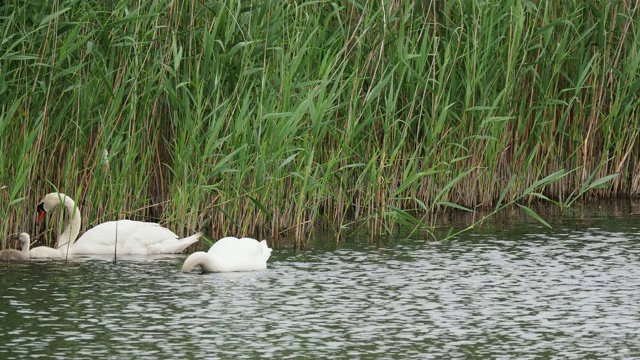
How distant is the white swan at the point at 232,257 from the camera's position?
9.64 metres

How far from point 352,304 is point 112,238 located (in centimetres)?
229

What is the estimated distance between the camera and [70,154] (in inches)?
407

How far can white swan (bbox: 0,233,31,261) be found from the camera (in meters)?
10.0

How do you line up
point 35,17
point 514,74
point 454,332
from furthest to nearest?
point 514,74, point 35,17, point 454,332

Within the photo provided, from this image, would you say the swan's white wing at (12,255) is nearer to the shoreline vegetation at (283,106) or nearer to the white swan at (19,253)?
the white swan at (19,253)

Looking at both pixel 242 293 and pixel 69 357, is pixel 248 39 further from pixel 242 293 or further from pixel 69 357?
pixel 69 357

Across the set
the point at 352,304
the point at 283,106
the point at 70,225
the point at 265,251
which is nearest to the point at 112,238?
the point at 70,225

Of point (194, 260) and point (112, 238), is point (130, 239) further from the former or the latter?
point (194, 260)

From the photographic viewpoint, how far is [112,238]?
33.4ft

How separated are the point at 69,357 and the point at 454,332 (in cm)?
207

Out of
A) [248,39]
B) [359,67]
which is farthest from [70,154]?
[359,67]

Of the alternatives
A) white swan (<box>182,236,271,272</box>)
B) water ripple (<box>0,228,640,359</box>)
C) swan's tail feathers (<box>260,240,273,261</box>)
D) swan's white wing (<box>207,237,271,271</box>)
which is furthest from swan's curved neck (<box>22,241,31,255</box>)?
swan's tail feathers (<box>260,240,273,261</box>)

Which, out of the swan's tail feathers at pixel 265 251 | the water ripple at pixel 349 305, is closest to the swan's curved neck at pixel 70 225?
the water ripple at pixel 349 305

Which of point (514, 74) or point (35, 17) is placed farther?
point (514, 74)
